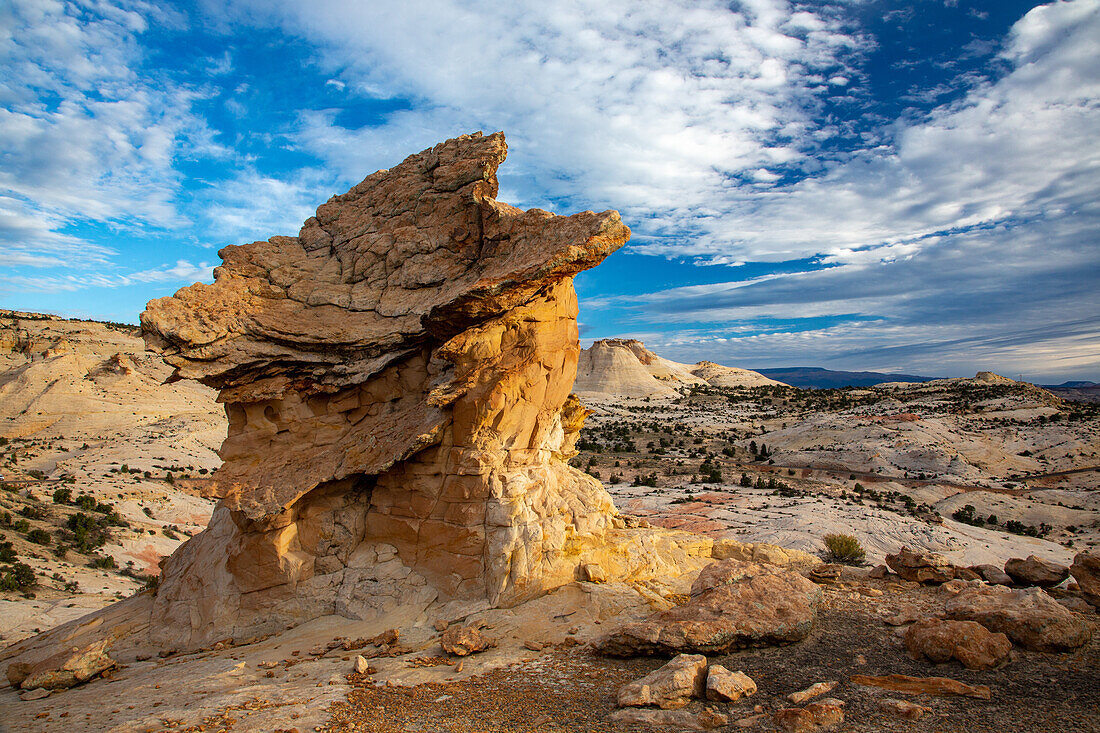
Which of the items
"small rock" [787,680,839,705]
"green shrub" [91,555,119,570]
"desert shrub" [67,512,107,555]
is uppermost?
"small rock" [787,680,839,705]

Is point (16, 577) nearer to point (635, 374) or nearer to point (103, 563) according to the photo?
point (103, 563)

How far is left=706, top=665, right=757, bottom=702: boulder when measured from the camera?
6477mm

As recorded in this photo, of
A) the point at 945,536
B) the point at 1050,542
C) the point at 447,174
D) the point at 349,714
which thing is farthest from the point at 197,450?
the point at 1050,542

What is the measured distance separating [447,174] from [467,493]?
23.3ft

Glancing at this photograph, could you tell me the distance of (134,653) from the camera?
445 inches

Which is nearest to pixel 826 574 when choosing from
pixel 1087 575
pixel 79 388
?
pixel 1087 575

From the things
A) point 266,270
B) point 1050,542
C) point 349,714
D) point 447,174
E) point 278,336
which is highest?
point 447,174

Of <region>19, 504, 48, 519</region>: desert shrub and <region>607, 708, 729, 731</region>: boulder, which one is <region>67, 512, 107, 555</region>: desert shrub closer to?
<region>19, 504, 48, 519</region>: desert shrub

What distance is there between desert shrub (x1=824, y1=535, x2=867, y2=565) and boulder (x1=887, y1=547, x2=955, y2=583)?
10.5 feet

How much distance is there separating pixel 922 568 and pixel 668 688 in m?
7.84

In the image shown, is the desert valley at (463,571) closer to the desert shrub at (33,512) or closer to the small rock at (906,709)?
the small rock at (906,709)

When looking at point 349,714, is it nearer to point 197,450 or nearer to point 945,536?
point 945,536

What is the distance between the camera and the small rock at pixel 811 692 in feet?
20.7

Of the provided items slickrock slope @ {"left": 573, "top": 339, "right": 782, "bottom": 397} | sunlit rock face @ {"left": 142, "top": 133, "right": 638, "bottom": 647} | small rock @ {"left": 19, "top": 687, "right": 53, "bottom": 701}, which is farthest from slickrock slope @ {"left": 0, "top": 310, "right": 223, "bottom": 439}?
slickrock slope @ {"left": 573, "top": 339, "right": 782, "bottom": 397}
